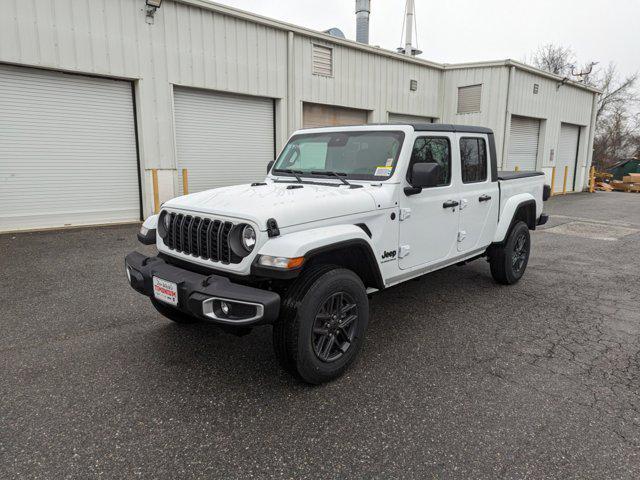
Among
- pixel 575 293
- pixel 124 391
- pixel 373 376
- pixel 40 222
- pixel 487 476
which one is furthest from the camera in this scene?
pixel 40 222

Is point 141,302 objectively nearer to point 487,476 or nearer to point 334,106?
point 487,476

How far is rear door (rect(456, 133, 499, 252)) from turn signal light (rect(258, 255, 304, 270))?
7.64 ft

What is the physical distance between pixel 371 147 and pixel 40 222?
25.9 feet

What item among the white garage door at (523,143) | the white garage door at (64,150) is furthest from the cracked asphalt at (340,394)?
the white garage door at (523,143)

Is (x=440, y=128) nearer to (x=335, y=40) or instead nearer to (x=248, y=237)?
(x=248, y=237)

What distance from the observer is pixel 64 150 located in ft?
29.5

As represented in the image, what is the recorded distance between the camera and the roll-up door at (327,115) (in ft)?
41.7

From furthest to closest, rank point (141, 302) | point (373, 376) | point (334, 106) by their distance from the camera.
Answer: point (334, 106) < point (141, 302) < point (373, 376)

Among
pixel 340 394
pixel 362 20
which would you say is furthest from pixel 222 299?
pixel 362 20

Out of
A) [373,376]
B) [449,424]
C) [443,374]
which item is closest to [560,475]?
[449,424]

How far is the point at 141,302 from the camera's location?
4809mm

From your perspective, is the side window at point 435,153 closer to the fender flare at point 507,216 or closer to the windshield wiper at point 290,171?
the windshield wiper at point 290,171

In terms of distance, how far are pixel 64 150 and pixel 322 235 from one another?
8186mm

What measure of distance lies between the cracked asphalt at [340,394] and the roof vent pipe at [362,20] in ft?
52.0
